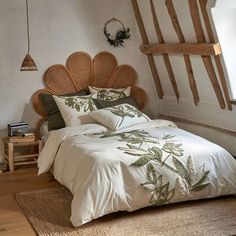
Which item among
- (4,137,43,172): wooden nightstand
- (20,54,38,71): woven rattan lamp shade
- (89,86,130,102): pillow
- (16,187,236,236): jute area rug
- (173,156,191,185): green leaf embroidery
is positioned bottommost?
(16,187,236,236): jute area rug

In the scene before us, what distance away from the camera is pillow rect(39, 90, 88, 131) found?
4.52m

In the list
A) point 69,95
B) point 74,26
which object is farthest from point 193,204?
point 74,26

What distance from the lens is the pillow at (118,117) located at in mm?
4105

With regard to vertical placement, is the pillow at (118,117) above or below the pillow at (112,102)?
below

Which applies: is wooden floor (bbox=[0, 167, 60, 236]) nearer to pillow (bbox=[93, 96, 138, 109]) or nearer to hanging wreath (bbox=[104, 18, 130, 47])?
pillow (bbox=[93, 96, 138, 109])

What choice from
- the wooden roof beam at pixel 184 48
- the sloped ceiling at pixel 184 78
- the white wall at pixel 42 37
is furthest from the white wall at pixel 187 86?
the white wall at pixel 42 37

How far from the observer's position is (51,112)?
4605 millimetres

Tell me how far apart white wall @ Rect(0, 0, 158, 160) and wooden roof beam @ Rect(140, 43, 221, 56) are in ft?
1.58

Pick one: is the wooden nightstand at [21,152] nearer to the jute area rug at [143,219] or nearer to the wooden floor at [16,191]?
the wooden floor at [16,191]

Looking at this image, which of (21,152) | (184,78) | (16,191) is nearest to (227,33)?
(184,78)

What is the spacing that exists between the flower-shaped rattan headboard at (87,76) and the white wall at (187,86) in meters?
0.40

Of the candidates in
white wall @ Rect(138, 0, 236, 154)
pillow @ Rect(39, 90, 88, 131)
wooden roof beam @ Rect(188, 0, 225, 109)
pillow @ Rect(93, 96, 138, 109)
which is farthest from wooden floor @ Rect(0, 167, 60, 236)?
wooden roof beam @ Rect(188, 0, 225, 109)

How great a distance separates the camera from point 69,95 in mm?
4766

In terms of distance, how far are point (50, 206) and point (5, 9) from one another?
2.32 m
